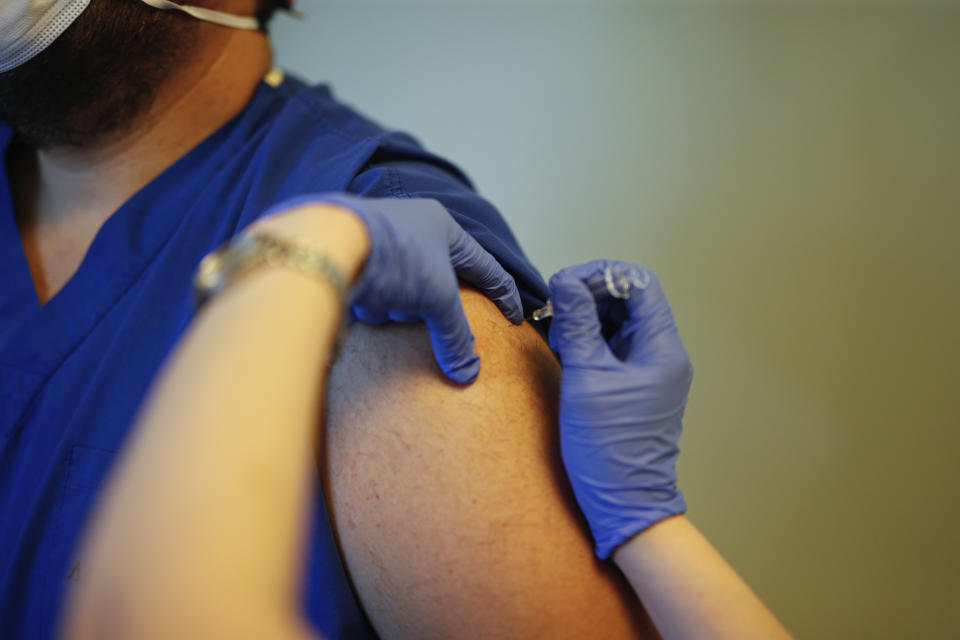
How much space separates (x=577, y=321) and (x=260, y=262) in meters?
0.35

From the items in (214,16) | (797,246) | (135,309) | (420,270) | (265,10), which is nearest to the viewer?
(420,270)

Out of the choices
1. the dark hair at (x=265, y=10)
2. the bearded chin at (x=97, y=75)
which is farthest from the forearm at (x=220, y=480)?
the dark hair at (x=265, y=10)

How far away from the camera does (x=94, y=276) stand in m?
0.77

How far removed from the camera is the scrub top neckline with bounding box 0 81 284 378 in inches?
29.1

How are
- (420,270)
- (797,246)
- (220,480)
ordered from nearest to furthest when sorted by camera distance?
(220,480), (420,270), (797,246)

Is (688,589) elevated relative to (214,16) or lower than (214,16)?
lower

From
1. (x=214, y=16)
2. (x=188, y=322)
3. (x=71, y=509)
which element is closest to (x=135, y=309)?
(x=188, y=322)

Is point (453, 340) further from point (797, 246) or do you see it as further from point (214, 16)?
point (797, 246)

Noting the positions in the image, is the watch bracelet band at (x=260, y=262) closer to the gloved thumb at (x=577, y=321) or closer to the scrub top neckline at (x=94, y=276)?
the gloved thumb at (x=577, y=321)

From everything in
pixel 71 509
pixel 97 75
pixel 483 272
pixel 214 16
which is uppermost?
pixel 214 16

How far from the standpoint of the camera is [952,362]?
116 cm

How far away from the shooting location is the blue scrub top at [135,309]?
0.63 metres

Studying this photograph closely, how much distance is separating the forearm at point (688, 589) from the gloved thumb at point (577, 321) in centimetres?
20

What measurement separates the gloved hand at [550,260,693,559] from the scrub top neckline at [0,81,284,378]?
572 millimetres
